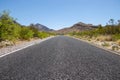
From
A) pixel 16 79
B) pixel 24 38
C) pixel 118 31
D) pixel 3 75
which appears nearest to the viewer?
pixel 16 79

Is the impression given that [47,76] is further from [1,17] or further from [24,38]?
[24,38]

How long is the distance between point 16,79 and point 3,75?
70 centimetres

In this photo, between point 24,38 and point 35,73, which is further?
point 24,38

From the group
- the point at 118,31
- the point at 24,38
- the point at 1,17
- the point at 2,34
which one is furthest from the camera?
the point at 118,31

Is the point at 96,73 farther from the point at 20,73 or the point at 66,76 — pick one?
the point at 20,73

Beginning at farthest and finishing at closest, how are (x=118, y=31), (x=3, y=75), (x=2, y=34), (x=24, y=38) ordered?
(x=118, y=31)
(x=24, y=38)
(x=2, y=34)
(x=3, y=75)

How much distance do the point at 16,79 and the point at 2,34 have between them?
15.6 metres

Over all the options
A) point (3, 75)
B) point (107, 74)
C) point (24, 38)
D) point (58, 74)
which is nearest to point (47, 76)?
point (58, 74)

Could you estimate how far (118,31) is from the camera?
49188mm

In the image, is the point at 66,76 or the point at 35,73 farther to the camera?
the point at 35,73

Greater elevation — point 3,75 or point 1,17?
point 1,17

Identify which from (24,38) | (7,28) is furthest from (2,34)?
(24,38)

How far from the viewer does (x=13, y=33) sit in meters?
22.5

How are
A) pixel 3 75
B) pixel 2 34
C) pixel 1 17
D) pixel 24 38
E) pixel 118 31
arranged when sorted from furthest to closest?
1. pixel 118 31
2. pixel 24 38
3. pixel 1 17
4. pixel 2 34
5. pixel 3 75
